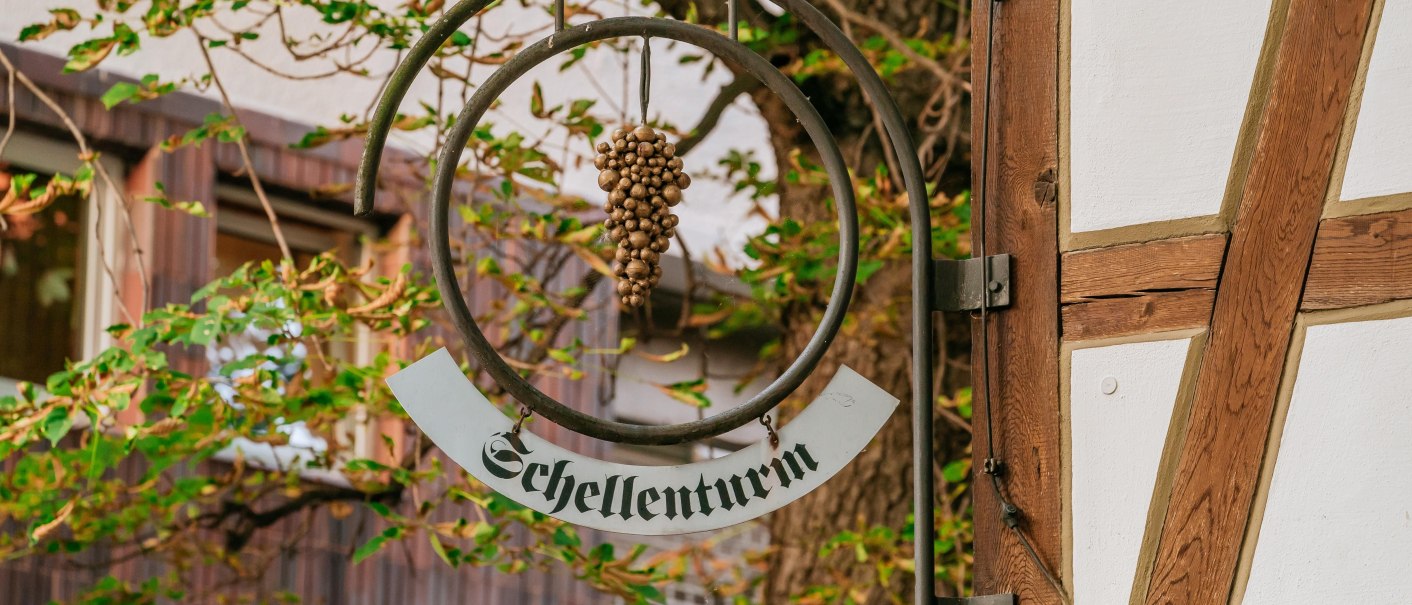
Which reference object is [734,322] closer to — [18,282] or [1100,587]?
[18,282]

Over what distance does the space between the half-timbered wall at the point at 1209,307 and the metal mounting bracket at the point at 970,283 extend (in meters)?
0.03

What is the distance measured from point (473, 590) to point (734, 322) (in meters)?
2.60

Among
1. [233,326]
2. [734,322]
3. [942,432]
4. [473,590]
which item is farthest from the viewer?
[473,590]

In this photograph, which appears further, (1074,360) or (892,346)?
(892,346)

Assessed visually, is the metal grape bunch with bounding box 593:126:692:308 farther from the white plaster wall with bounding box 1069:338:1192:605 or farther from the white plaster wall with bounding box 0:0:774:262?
the white plaster wall with bounding box 0:0:774:262

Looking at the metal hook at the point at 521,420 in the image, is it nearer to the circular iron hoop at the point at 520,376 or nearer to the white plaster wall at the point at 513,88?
the circular iron hoop at the point at 520,376

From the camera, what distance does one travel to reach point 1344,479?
126 inches

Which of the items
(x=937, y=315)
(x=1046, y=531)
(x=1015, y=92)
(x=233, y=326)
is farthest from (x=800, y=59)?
(x=1046, y=531)

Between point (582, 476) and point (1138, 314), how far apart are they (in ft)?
3.31

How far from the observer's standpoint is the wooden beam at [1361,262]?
3195mm

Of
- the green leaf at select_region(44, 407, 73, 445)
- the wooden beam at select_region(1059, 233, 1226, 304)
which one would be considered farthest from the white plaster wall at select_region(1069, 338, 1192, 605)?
the green leaf at select_region(44, 407, 73, 445)

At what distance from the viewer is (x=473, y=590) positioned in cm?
965

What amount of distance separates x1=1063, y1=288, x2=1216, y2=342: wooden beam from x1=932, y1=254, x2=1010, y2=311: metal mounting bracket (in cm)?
13

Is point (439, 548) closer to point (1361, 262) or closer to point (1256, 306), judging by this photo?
point (1256, 306)
